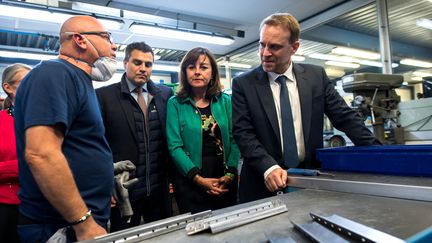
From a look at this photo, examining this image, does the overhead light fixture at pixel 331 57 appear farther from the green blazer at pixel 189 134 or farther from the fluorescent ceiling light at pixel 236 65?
the green blazer at pixel 189 134

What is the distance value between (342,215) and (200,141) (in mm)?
1067

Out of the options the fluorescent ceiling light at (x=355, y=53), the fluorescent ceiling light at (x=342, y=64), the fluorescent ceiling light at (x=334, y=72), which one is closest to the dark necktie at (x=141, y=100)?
the fluorescent ceiling light at (x=355, y=53)

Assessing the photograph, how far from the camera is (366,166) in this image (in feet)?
3.88

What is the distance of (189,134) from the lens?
69.3 inches

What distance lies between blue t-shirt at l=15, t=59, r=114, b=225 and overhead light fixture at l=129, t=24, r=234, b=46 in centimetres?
355

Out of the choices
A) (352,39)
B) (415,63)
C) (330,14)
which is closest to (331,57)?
(352,39)

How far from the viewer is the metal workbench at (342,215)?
683 millimetres

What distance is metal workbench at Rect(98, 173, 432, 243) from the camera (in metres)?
0.68

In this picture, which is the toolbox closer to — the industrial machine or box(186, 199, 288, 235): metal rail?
box(186, 199, 288, 235): metal rail

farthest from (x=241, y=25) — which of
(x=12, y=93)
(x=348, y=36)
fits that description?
(x=12, y=93)

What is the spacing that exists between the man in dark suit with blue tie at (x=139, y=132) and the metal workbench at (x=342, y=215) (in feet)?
3.31

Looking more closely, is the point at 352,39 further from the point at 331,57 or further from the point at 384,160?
the point at 384,160

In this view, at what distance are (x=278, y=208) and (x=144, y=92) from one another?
136 centimetres

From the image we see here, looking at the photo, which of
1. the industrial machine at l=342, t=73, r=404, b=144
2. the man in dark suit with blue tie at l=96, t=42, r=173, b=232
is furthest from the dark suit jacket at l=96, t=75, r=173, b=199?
the industrial machine at l=342, t=73, r=404, b=144
